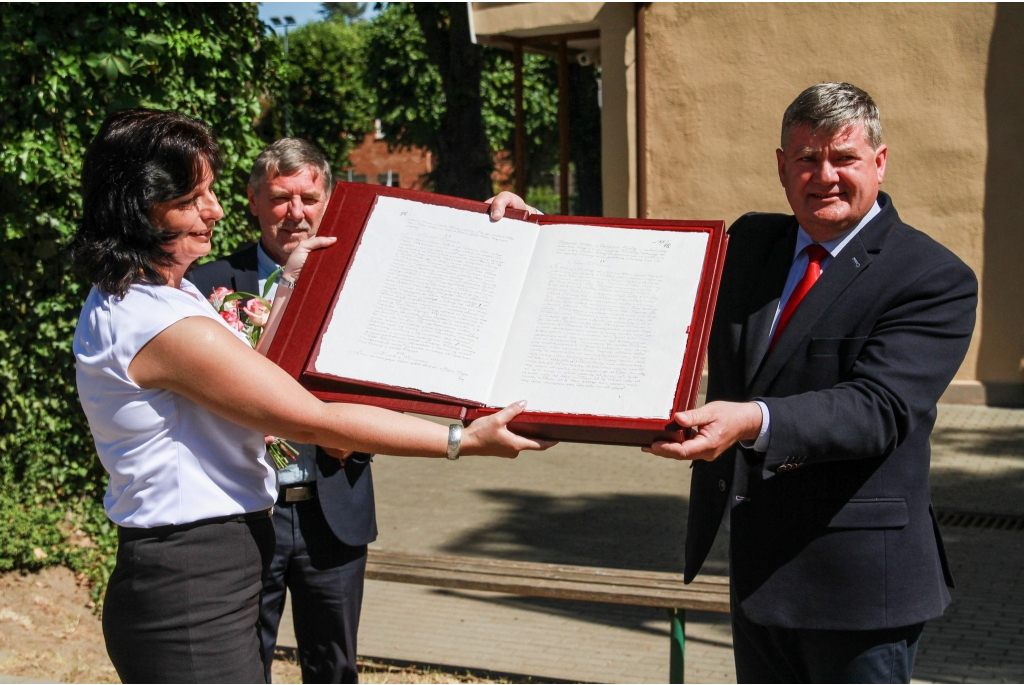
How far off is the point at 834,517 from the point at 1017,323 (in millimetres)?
8090

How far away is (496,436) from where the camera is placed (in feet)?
7.61

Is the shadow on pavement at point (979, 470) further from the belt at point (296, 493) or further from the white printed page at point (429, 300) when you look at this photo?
the white printed page at point (429, 300)

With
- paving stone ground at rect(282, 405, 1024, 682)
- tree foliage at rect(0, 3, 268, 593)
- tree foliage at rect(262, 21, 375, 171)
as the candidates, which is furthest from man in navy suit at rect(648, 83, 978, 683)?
tree foliage at rect(262, 21, 375, 171)

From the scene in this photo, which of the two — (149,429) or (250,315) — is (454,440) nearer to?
(149,429)

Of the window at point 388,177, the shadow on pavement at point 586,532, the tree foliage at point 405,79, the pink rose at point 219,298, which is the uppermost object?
the pink rose at point 219,298

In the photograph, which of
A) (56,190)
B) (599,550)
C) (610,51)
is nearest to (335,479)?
(56,190)

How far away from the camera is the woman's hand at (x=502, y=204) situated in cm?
263

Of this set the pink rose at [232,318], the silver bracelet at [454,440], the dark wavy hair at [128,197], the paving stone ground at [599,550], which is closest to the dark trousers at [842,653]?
the silver bracelet at [454,440]

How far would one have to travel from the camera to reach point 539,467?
880cm

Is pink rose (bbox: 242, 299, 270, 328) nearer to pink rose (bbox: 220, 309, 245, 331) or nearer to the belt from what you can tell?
pink rose (bbox: 220, 309, 245, 331)

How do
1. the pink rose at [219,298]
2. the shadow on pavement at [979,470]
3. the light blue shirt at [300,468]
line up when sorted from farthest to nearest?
the shadow on pavement at [979,470], the light blue shirt at [300,468], the pink rose at [219,298]

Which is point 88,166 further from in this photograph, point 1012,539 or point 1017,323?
point 1017,323

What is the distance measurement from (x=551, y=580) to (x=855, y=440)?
8.10 ft

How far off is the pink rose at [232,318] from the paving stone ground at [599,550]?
99.9 inches
